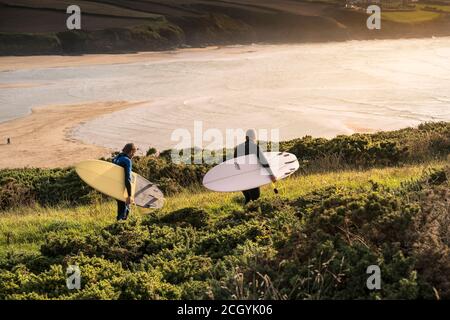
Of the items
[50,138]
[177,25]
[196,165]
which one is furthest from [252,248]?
[177,25]

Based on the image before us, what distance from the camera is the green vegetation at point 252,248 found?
7.16 metres

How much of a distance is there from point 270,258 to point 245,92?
3927 cm

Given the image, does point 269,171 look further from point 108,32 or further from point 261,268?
point 108,32

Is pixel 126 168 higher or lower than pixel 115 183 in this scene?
higher

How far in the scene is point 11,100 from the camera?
43.9 m

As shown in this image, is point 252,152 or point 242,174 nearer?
point 242,174

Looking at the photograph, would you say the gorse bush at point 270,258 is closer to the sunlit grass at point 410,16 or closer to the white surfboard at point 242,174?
the white surfboard at point 242,174

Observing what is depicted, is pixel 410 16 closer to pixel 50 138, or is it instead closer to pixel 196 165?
pixel 50 138

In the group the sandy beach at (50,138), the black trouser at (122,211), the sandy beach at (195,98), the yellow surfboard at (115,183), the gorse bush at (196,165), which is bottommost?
the sandy beach at (50,138)

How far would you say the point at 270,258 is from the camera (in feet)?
25.8

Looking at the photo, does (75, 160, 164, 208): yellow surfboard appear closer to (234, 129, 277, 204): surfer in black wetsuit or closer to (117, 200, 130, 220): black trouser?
(117, 200, 130, 220): black trouser

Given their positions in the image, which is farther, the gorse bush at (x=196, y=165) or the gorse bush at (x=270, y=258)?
the gorse bush at (x=196, y=165)

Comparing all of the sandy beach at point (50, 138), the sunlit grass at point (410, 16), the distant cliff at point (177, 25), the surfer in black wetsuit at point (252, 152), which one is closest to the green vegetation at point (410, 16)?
the sunlit grass at point (410, 16)

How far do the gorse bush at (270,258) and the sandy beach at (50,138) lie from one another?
18.0 metres
